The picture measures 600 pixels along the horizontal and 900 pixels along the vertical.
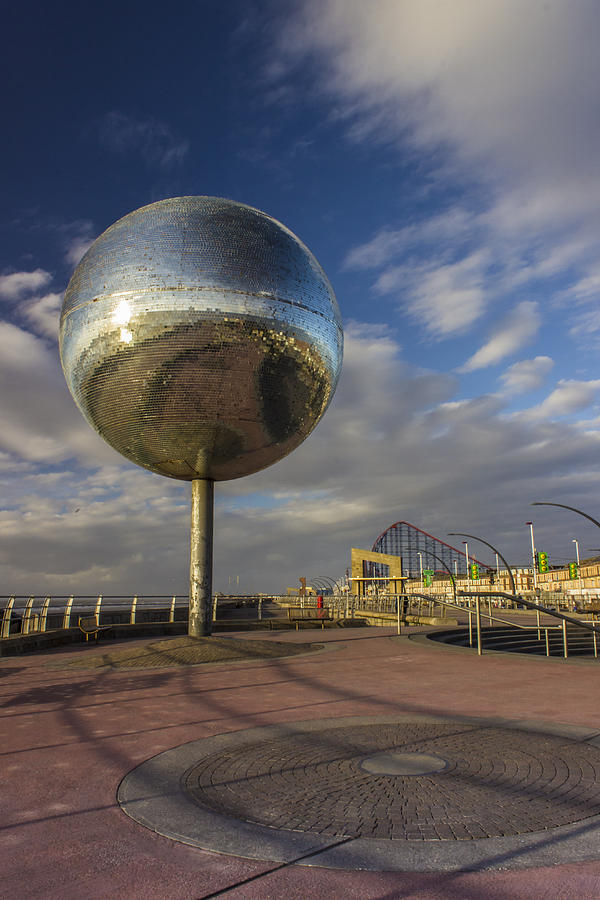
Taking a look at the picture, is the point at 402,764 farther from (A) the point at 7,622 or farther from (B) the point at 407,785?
(A) the point at 7,622

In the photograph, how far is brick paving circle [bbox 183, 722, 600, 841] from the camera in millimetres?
3730

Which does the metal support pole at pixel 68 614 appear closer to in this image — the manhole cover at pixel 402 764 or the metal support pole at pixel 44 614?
the metal support pole at pixel 44 614

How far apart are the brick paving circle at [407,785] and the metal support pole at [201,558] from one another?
7891 mm

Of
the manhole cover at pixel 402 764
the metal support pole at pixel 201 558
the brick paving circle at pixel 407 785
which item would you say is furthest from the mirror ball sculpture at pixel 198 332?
the manhole cover at pixel 402 764

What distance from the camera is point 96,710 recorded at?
7613 mm

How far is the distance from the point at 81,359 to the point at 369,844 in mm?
10232

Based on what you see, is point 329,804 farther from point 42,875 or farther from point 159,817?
point 42,875

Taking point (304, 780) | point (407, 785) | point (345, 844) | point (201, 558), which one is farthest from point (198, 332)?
point (345, 844)

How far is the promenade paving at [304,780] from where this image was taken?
3074 millimetres

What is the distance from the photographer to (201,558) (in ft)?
45.1

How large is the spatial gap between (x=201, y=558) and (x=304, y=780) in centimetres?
938

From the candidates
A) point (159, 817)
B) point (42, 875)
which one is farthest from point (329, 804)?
point (42, 875)

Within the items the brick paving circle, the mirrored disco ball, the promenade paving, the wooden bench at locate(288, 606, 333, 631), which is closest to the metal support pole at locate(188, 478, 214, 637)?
the mirrored disco ball

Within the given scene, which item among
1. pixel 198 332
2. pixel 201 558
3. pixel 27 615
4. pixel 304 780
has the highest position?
pixel 198 332
